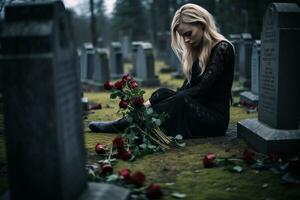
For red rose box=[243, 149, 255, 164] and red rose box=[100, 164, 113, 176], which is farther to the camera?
red rose box=[243, 149, 255, 164]

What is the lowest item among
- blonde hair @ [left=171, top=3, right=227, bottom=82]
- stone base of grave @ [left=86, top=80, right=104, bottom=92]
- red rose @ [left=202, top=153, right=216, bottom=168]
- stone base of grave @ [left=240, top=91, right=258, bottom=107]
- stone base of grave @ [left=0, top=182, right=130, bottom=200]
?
stone base of grave @ [left=86, top=80, right=104, bottom=92]

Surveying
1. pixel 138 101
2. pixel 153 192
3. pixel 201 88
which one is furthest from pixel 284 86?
pixel 153 192

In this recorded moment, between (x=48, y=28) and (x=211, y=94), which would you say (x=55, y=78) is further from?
(x=211, y=94)

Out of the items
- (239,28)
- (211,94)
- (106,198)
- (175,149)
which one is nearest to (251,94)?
(211,94)

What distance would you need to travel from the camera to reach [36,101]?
3066 mm

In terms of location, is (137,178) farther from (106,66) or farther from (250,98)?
(106,66)

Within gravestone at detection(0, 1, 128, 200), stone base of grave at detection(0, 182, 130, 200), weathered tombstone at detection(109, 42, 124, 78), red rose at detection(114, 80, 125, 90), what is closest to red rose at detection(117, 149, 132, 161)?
red rose at detection(114, 80, 125, 90)

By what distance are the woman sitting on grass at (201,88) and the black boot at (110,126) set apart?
18mm

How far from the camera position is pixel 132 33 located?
137 feet

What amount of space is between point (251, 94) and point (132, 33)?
32.4 meters

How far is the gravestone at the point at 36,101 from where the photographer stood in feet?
9.96

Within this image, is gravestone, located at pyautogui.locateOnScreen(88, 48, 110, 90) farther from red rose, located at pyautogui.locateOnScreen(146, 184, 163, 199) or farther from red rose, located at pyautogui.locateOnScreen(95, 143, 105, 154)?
red rose, located at pyautogui.locateOnScreen(146, 184, 163, 199)

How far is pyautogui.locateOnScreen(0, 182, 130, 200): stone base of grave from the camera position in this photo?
344cm

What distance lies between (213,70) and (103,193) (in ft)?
9.43
